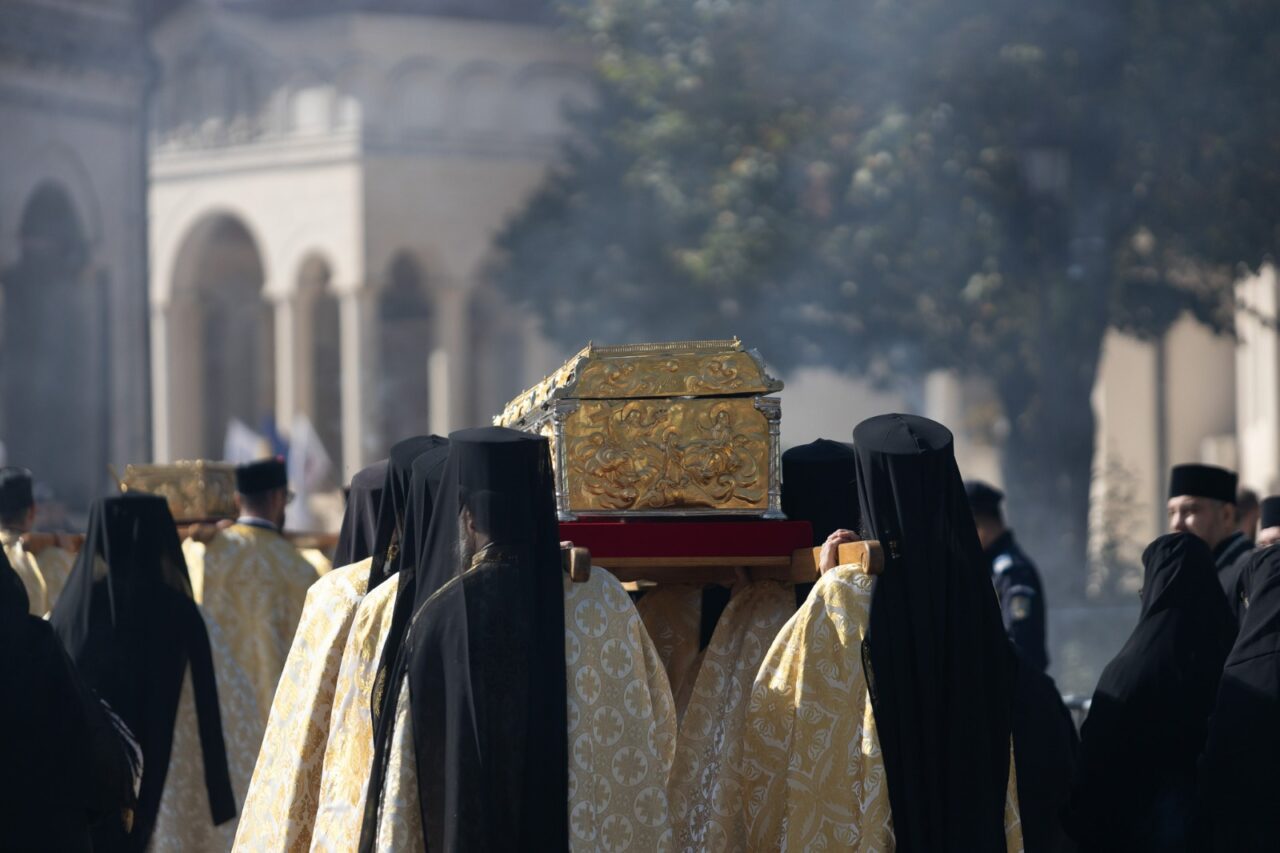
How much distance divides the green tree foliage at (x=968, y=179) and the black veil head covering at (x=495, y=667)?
368 inches

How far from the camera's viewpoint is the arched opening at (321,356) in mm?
24500

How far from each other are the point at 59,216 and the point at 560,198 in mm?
6244

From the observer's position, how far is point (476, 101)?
24.8 meters

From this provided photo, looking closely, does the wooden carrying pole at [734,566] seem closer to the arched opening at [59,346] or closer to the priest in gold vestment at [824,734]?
the priest in gold vestment at [824,734]

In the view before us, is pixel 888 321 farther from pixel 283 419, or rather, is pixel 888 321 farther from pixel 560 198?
pixel 283 419

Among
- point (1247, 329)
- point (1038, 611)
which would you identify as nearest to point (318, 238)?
point (1247, 329)

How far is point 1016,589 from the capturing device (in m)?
7.44

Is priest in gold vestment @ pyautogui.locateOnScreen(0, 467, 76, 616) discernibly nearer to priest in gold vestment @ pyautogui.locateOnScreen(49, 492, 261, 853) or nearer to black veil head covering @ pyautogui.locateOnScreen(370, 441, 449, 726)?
priest in gold vestment @ pyautogui.locateOnScreen(49, 492, 261, 853)

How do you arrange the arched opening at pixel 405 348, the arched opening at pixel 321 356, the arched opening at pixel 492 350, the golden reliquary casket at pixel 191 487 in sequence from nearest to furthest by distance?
1. the golden reliquary casket at pixel 191 487
2. the arched opening at pixel 321 356
3. the arched opening at pixel 405 348
4. the arched opening at pixel 492 350

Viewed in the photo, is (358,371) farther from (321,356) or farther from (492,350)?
(321,356)

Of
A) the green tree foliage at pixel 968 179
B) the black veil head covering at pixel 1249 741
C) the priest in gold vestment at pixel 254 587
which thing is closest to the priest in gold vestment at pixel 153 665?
the priest in gold vestment at pixel 254 587

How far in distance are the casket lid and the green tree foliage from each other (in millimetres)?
8735

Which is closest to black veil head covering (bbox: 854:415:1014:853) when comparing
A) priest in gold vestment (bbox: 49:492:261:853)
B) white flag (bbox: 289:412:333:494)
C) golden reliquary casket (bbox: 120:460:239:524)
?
priest in gold vestment (bbox: 49:492:261:853)

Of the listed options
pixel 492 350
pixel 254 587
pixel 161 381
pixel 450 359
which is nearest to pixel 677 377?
pixel 254 587
